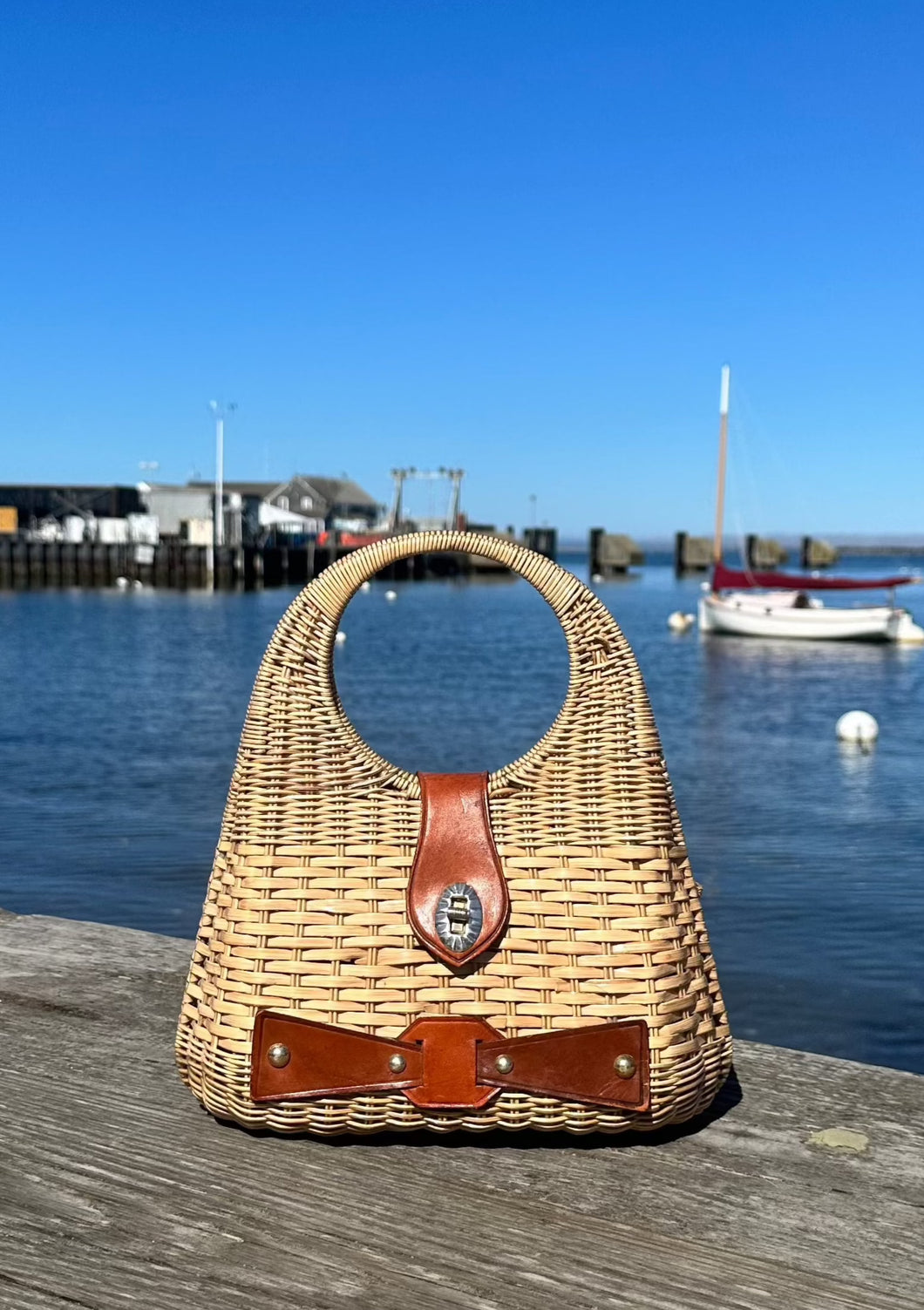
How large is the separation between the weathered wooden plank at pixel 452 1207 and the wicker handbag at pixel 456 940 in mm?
97

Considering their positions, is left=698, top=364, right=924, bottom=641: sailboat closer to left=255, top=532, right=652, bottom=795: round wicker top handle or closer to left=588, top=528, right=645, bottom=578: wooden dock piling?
left=255, top=532, right=652, bottom=795: round wicker top handle

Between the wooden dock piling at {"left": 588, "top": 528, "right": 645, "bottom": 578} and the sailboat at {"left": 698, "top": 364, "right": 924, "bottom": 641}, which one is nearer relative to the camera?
the sailboat at {"left": 698, "top": 364, "right": 924, "bottom": 641}

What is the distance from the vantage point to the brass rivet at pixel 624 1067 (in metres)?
2.48

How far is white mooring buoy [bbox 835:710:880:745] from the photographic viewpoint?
18.1 meters

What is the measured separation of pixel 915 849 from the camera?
11.0m

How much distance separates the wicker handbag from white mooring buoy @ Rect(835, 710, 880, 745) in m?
16.3

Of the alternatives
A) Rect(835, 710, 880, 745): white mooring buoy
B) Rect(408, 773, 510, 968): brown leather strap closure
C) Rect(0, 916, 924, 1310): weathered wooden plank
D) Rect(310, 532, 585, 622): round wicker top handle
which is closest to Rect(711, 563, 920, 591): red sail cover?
Rect(835, 710, 880, 745): white mooring buoy

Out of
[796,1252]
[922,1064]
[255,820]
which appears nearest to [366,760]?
[255,820]

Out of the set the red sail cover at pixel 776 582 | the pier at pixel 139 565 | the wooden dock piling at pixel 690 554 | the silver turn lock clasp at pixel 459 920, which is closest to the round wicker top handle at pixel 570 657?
the silver turn lock clasp at pixel 459 920

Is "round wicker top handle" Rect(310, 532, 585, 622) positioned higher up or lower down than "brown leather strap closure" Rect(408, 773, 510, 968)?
higher up

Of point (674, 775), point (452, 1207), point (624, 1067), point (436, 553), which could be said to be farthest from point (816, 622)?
point (452, 1207)

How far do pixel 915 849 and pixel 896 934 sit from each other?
9.48 ft

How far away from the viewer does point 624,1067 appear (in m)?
2.48

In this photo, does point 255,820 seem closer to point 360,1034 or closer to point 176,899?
A: point 360,1034
